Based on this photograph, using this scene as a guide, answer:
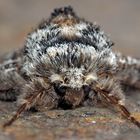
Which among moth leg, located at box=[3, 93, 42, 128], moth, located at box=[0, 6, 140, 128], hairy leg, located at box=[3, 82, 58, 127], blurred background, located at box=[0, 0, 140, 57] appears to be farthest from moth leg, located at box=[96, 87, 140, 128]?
blurred background, located at box=[0, 0, 140, 57]

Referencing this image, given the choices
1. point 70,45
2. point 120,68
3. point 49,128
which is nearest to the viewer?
point 49,128

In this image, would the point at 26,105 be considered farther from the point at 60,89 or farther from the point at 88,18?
the point at 88,18

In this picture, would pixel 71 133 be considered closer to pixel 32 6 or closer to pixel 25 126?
pixel 25 126

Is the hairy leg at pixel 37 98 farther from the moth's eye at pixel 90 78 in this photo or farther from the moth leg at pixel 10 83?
the moth leg at pixel 10 83

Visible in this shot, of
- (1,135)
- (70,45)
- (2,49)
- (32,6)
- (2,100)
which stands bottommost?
(1,135)

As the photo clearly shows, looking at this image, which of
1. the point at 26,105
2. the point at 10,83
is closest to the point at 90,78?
the point at 26,105

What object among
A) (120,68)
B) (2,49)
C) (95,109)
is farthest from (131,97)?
(2,49)

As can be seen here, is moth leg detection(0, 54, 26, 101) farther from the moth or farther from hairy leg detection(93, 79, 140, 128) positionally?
hairy leg detection(93, 79, 140, 128)

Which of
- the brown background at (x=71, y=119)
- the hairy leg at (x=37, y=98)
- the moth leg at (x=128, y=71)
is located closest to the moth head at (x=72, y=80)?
the hairy leg at (x=37, y=98)
